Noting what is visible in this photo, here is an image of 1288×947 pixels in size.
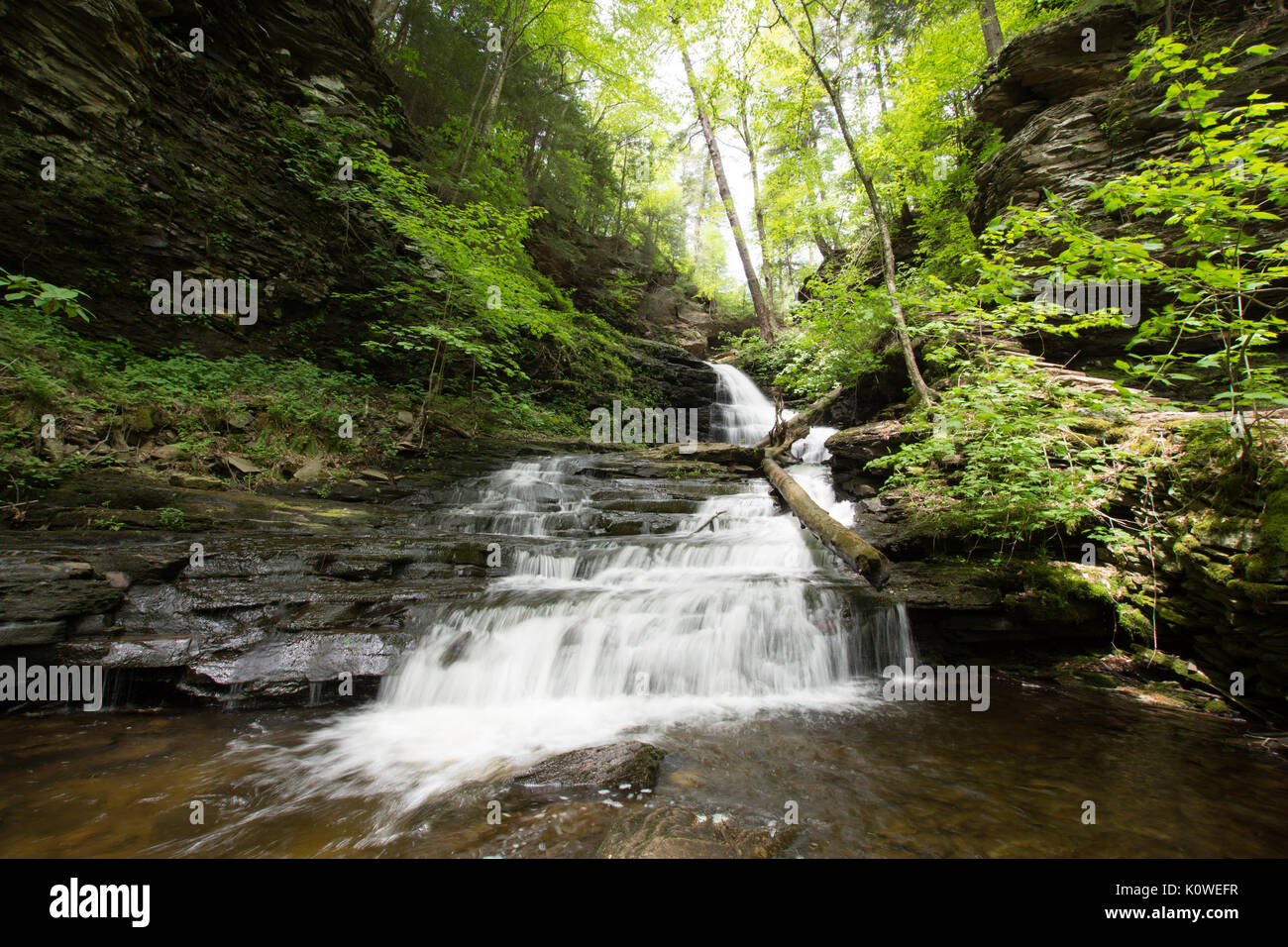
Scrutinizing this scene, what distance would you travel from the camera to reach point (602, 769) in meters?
2.97

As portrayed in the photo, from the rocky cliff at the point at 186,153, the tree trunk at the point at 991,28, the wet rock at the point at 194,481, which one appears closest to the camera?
the wet rock at the point at 194,481

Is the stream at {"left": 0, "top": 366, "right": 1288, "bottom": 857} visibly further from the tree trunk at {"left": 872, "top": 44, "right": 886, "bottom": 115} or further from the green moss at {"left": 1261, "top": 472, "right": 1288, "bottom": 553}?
the tree trunk at {"left": 872, "top": 44, "right": 886, "bottom": 115}

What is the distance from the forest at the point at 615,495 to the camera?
2.88 metres

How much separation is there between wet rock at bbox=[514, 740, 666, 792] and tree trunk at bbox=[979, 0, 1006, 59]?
1524 cm

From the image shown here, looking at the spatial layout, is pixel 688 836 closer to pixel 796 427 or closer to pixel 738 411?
pixel 796 427

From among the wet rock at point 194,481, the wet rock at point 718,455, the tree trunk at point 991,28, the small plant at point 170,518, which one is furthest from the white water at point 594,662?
the tree trunk at point 991,28

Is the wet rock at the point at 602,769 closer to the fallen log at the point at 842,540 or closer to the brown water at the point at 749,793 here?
the brown water at the point at 749,793

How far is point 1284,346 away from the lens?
578 centimetres

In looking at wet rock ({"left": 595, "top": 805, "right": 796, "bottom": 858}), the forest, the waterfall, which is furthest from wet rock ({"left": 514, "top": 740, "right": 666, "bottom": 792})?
the waterfall

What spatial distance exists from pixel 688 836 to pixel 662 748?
1.20m

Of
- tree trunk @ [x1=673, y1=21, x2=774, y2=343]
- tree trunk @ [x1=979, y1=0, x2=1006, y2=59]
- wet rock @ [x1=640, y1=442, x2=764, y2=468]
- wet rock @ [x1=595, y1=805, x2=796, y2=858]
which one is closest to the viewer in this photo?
wet rock @ [x1=595, y1=805, x2=796, y2=858]

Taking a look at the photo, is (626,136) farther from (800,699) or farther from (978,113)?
(800,699)

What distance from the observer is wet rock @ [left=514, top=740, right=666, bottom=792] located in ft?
9.40

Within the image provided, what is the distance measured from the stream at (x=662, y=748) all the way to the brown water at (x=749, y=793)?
16mm
